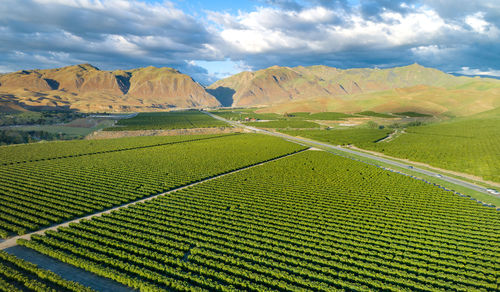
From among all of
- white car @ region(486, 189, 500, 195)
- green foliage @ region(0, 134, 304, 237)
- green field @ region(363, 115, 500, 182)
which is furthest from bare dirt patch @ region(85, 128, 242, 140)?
white car @ region(486, 189, 500, 195)

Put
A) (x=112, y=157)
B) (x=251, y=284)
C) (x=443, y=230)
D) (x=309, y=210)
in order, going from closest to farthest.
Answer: (x=251, y=284)
(x=443, y=230)
(x=309, y=210)
(x=112, y=157)

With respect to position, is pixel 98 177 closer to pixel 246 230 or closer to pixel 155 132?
pixel 246 230

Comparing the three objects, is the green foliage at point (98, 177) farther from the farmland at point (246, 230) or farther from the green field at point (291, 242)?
the green field at point (291, 242)

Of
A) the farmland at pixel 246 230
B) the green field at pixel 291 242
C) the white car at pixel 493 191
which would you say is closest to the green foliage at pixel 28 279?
the farmland at pixel 246 230

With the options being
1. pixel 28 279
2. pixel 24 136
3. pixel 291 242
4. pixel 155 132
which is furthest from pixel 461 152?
pixel 24 136

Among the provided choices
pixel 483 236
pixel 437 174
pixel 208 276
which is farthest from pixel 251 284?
pixel 437 174

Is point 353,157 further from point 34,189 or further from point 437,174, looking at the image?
point 34,189
